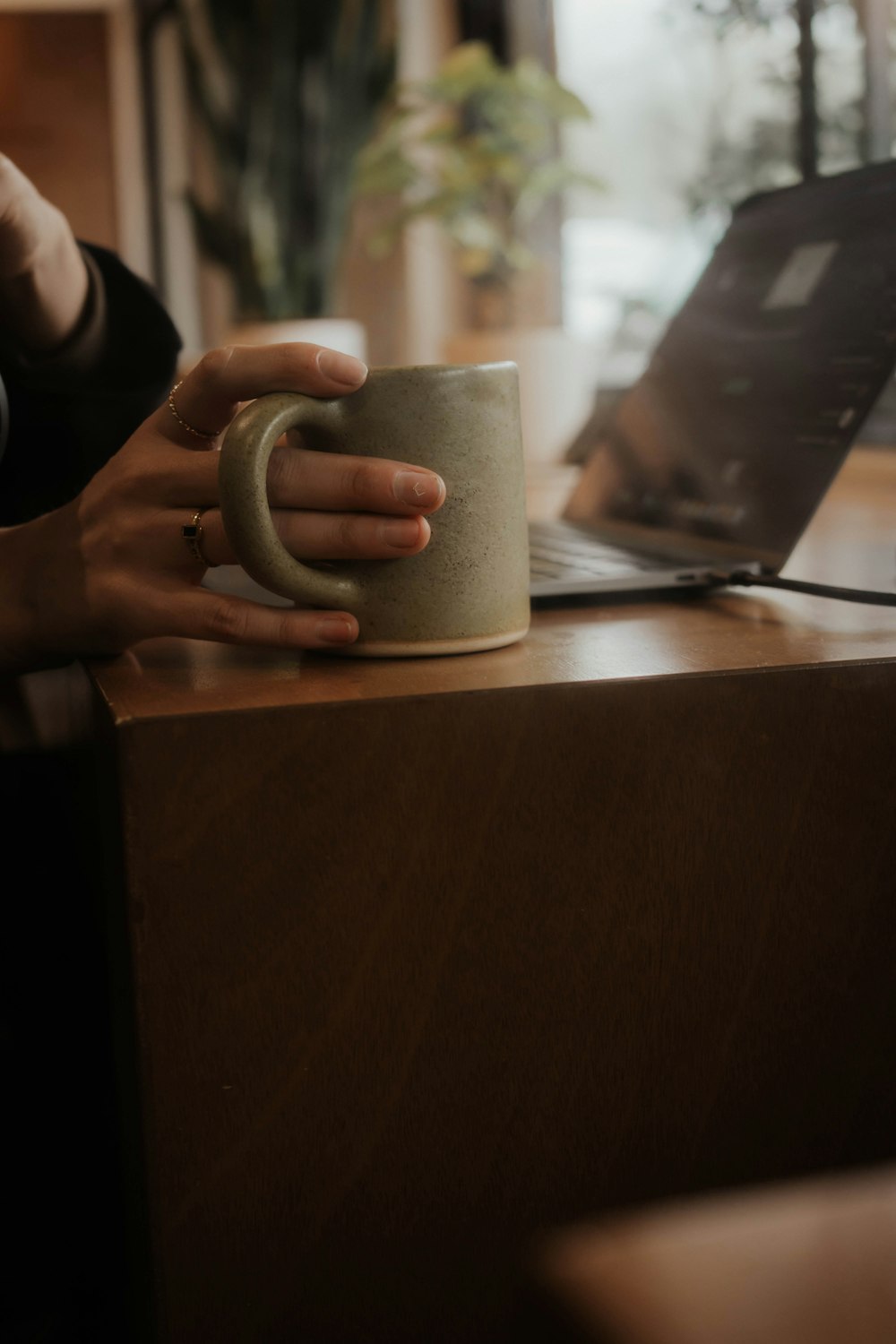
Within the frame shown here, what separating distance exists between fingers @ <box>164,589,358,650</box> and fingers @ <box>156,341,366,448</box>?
80mm

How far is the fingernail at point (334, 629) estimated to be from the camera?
52 cm

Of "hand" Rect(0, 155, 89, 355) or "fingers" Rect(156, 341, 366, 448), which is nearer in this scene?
"fingers" Rect(156, 341, 366, 448)

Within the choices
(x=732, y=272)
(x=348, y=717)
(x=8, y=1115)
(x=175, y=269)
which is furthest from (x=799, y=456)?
(x=175, y=269)

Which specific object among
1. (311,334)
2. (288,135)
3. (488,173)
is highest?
(288,135)

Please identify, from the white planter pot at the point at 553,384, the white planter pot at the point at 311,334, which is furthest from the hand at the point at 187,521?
the white planter pot at the point at 311,334

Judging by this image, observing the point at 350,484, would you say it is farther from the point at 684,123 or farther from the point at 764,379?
the point at 684,123

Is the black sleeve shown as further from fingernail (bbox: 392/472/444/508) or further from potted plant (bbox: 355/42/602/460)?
potted plant (bbox: 355/42/602/460)

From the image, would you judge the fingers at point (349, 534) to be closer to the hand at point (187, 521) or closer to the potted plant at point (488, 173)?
the hand at point (187, 521)

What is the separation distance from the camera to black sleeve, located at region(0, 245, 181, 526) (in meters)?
0.86

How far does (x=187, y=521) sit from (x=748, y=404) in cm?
38

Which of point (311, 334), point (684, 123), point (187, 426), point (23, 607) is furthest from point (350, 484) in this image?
point (311, 334)

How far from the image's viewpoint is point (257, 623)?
1.74 feet

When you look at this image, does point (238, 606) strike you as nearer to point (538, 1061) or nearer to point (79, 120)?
point (538, 1061)

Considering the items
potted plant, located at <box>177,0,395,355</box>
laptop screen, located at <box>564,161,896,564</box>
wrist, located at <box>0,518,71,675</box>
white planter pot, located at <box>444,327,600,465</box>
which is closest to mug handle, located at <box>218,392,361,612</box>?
wrist, located at <box>0,518,71,675</box>
